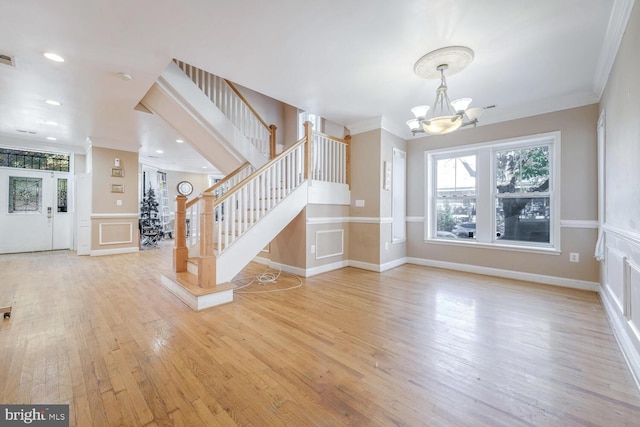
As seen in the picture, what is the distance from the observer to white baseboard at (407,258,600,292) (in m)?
3.50

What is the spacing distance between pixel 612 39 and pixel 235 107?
4499mm

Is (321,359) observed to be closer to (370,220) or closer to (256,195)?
(256,195)

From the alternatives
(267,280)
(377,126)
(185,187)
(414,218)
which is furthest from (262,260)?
(185,187)

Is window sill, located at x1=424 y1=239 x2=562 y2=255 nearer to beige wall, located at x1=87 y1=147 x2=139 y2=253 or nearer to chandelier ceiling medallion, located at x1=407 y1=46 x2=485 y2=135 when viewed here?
chandelier ceiling medallion, located at x1=407 y1=46 x2=485 y2=135

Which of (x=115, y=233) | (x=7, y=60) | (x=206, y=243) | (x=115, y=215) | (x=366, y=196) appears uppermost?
(x=7, y=60)

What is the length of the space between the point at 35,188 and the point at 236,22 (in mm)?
7183

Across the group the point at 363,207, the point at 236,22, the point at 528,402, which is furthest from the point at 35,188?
the point at 528,402

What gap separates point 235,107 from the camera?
14.3 ft

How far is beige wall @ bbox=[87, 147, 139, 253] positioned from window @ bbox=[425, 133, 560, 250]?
6.84 metres

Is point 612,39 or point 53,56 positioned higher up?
point 53,56

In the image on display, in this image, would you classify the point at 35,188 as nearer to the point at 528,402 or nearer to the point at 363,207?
the point at 363,207

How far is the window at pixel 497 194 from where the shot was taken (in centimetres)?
393

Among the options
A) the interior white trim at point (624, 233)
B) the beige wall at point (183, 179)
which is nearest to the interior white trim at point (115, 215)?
the beige wall at point (183, 179)

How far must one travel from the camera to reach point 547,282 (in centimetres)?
376
